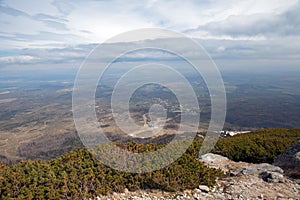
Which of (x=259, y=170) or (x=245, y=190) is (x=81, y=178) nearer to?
(x=245, y=190)

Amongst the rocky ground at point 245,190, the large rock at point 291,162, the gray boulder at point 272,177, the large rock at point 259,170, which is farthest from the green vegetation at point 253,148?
the gray boulder at point 272,177

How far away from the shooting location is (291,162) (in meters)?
8.80

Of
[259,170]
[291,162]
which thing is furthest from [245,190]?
[291,162]

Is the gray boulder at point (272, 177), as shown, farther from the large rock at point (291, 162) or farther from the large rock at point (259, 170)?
the large rock at point (291, 162)

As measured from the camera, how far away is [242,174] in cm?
850

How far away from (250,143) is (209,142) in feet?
7.16

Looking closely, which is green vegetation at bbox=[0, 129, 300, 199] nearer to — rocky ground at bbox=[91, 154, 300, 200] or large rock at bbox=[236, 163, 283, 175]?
rocky ground at bbox=[91, 154, 300, 200]

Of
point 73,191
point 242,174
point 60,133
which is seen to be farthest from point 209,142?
point 60,133

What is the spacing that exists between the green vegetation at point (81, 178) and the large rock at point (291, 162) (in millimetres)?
2720

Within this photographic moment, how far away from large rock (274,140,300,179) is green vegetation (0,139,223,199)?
2.72 m

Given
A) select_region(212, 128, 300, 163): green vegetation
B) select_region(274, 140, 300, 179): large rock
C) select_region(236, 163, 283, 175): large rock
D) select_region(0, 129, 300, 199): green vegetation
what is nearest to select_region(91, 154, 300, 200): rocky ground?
select_region(236, 163, 283, 175): large rock

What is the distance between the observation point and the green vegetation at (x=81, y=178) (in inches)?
249

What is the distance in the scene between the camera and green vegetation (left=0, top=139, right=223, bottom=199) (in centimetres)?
631

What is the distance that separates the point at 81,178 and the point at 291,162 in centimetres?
803
